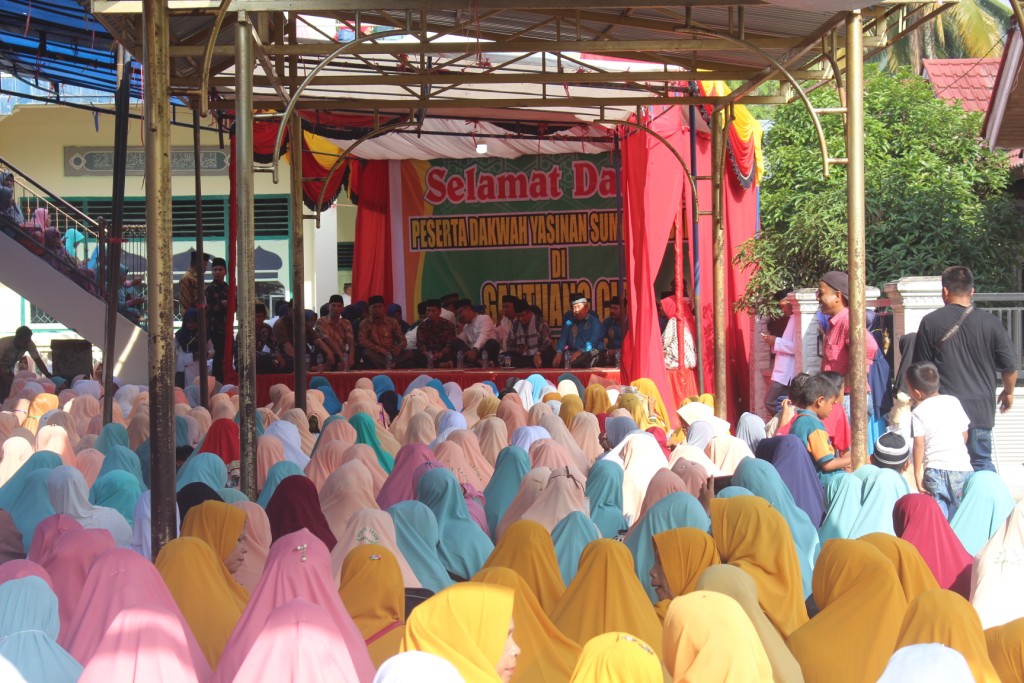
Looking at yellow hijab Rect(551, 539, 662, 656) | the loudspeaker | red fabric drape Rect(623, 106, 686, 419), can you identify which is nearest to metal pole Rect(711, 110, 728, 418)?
red fabric drape Rect(623, 106, 686, 419)

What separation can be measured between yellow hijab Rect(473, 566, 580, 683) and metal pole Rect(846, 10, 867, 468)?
334 cm

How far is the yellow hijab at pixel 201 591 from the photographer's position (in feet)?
14.2

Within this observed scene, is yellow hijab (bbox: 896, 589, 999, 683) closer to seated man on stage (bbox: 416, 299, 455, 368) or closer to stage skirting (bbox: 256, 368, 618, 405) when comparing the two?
stage skirting (bbox: 256, 368, 618, 405)

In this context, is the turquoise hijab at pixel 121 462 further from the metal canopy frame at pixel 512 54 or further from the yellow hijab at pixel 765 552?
the yellow hijab at pixel 765 552

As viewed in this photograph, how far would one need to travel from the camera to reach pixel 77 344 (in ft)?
52.5

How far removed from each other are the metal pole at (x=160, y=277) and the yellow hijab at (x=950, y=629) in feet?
9.40

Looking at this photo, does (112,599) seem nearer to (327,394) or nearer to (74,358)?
(327,394)

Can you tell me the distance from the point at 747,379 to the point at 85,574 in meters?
9.48

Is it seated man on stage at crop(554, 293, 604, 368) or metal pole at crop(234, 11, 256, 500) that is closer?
metal pole at crop(234, 11, 256, 500)

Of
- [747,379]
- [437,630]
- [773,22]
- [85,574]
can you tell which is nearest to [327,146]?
[747,379]

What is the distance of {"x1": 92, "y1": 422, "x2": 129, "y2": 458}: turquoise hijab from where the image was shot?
25.6ft

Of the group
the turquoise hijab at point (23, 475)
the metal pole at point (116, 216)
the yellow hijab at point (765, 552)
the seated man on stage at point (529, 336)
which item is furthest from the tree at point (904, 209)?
the yellow hijab at point (765, 552)

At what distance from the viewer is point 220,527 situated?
17.2 feet

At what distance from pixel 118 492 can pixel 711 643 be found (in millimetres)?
3721
